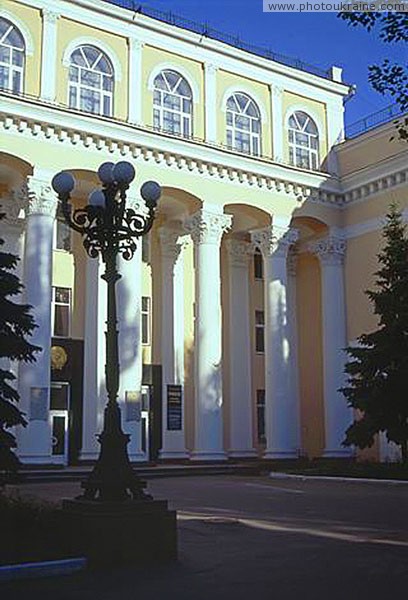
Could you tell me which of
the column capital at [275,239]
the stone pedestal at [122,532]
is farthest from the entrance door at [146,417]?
the stone pedestal at [122,532]

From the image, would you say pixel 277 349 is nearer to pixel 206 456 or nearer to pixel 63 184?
pixel 206 456

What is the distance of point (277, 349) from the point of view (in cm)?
2695

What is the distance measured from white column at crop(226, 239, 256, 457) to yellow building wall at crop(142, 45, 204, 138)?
5556mm

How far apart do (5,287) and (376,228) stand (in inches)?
704

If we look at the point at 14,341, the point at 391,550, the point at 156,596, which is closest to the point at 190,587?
the point at 156,596

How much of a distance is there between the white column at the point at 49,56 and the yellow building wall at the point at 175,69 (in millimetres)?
3261

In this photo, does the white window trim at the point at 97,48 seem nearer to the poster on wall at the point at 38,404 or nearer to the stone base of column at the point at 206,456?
the poster on wall at the point at 38,404

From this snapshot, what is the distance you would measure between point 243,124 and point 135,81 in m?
4.67

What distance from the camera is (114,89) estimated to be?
84.4 ft

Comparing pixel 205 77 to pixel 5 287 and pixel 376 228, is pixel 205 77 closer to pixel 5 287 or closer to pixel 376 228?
pixel 376 228

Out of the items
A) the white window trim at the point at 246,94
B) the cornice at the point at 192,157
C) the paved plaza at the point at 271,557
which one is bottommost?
the paved plaza at the point at 271,557

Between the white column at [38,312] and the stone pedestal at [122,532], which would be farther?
the white column at [38,312]

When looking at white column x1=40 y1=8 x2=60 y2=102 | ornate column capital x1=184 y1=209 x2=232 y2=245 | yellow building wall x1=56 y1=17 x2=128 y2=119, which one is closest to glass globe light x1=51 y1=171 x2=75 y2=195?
white column x1=40 y1=8 x2=60 y2=102

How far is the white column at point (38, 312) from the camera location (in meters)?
21.9
